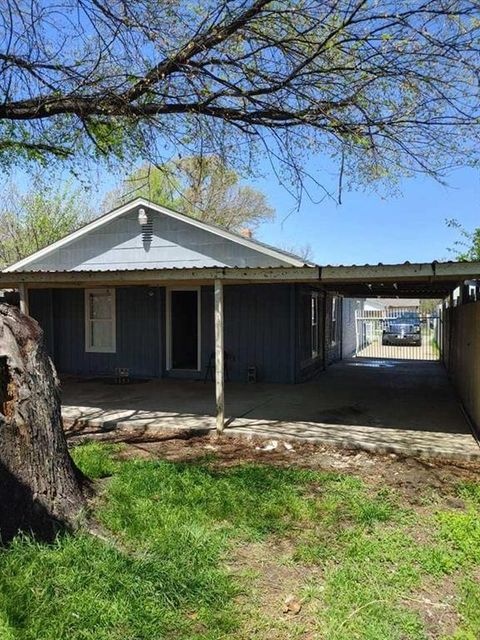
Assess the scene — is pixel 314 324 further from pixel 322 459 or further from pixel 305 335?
pixel 322 459

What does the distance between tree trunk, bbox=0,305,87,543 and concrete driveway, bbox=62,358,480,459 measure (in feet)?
11.7

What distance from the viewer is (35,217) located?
23312 mm

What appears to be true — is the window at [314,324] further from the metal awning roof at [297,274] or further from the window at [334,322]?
the metal awning roof at [297,274]

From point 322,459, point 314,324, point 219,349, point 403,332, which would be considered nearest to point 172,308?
point 314,324

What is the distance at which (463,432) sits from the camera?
707cm

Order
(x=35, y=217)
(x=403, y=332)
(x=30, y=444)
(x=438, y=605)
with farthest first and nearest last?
(x=403, y=332) < (x=35, y=217) < (x=30, y=444) < (x=438, y=605)

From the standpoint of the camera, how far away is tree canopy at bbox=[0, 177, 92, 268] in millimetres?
23188

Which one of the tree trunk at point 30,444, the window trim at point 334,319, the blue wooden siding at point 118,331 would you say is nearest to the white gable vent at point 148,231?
the blue wooden siding at point 118,331

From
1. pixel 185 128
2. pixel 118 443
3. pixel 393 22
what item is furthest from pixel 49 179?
pixel 393 22

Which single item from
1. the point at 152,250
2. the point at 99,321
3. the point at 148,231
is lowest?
the point at 99,321

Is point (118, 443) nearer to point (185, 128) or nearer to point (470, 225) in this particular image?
point (185, 128)

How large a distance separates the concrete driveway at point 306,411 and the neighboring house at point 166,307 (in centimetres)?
77

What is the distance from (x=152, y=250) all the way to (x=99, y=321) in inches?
102

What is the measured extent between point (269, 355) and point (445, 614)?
28.9 ft
